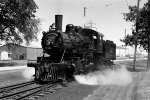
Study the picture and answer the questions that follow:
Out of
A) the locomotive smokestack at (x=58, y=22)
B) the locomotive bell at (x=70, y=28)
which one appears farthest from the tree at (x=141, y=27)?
the locomotive smokestack at (x=58, y=22)

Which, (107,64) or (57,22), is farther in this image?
(107,64)

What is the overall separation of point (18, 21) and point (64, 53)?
20.5m

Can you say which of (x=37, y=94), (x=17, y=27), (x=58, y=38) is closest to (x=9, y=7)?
(x=17, y=27)

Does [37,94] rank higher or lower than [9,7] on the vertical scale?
lower

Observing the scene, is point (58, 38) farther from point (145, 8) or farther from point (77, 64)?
point (145, 8)

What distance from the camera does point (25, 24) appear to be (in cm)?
3797

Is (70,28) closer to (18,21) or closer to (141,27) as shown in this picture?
(141,27)

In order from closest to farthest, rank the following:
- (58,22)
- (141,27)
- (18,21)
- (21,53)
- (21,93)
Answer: (21,93)
(58,22)
(141,27)
(18,21)
(21,53)

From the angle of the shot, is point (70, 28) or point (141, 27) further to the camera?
point (141, 27)

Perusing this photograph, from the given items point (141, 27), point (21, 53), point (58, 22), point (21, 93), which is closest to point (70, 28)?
point (58, 22)

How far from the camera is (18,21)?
3728 cm

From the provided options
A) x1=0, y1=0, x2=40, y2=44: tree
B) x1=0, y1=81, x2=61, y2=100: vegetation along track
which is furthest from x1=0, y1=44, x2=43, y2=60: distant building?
x1=0, y1=81, x2=61, y2=100: vegetation along track

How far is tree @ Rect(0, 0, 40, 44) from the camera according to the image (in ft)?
118

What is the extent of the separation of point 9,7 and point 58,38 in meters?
20.2
